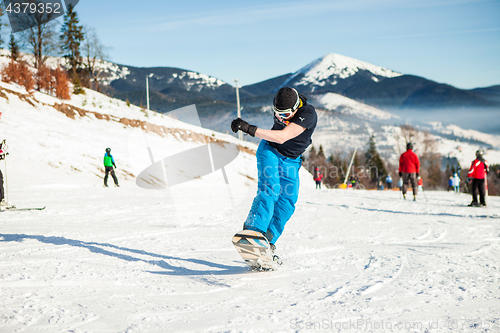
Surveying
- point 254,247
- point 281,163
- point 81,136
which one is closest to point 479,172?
point 281,163

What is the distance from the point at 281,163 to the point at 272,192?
29cm

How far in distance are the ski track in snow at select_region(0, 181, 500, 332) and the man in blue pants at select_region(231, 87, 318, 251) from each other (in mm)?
492

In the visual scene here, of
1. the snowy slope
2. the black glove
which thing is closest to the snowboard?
the black glove

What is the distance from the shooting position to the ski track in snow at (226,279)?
2029mm

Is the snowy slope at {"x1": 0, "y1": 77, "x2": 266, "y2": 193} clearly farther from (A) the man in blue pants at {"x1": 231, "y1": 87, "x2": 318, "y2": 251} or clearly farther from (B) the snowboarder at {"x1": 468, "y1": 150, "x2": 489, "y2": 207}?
(B) the snowboarder at {"x1": 468, "y1": 150, "x2": 489, "y2": 207}

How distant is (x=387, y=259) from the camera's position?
3.57 meters

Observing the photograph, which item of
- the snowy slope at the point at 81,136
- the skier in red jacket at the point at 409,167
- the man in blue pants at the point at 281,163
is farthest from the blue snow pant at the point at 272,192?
the snowy slope at the point at 81,136

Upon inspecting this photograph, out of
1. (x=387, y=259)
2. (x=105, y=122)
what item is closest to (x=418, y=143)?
(x=105, y=122)

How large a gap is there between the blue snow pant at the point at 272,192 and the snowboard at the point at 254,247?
0.15 metres

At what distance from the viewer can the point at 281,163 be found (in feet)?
10.7

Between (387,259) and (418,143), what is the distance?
7542cm

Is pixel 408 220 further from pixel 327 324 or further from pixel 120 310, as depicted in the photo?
pixel 120 310

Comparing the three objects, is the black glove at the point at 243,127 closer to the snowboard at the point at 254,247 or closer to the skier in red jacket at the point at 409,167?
the snowboard at the point at 254,247

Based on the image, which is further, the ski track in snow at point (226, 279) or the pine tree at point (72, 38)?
the pine tree at point (72, 38)
